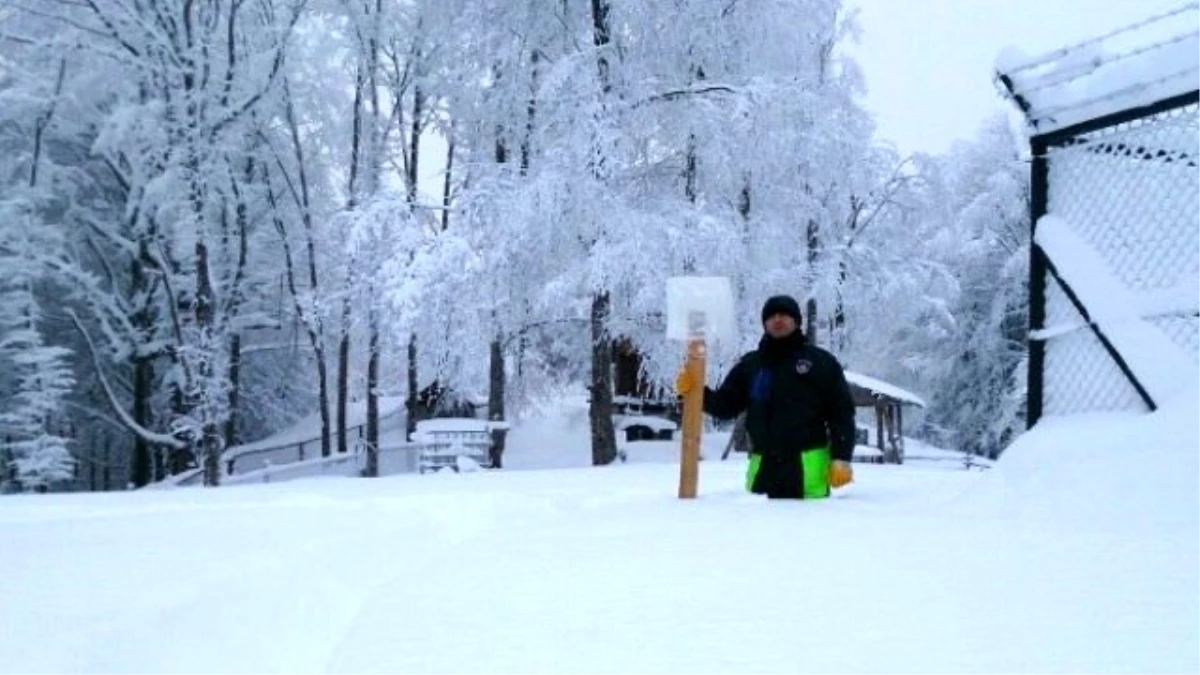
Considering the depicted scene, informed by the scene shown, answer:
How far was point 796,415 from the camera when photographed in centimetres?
491

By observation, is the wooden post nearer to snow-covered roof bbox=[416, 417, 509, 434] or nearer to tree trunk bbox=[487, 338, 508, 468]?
snow-covered roof bbox=[416, 417, 509, 434]

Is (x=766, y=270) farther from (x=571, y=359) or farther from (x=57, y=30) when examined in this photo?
(x=57, y=30)

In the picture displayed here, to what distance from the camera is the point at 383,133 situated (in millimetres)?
19797

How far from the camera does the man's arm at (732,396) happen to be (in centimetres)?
524

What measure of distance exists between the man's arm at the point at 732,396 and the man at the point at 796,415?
0.14 metres

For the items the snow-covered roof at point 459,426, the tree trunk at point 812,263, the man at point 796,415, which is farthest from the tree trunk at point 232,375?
the man at point 796,415

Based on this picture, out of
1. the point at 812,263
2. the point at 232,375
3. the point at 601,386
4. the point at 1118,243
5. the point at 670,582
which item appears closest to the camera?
the point at 670,582

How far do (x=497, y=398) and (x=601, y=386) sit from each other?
4.88 m

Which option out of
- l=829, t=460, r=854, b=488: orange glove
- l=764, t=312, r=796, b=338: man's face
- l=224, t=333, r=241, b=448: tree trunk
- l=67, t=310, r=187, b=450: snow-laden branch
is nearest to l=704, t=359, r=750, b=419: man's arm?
l=764, t=312, r=796, b=338: man's face

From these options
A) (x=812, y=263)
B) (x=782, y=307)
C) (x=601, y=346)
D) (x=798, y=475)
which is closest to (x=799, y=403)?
(x=798, y=475)

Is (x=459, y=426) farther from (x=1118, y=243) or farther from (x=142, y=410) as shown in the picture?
(x=1118, y=243)

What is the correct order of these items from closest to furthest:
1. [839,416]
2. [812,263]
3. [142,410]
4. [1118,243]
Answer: [1118,243], [839,416], [812,263], [142,410]

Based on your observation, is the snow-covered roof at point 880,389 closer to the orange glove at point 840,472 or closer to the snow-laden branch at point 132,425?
the snow-laden branch at point 132,425

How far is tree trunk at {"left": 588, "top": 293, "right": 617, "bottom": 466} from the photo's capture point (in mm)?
11469
